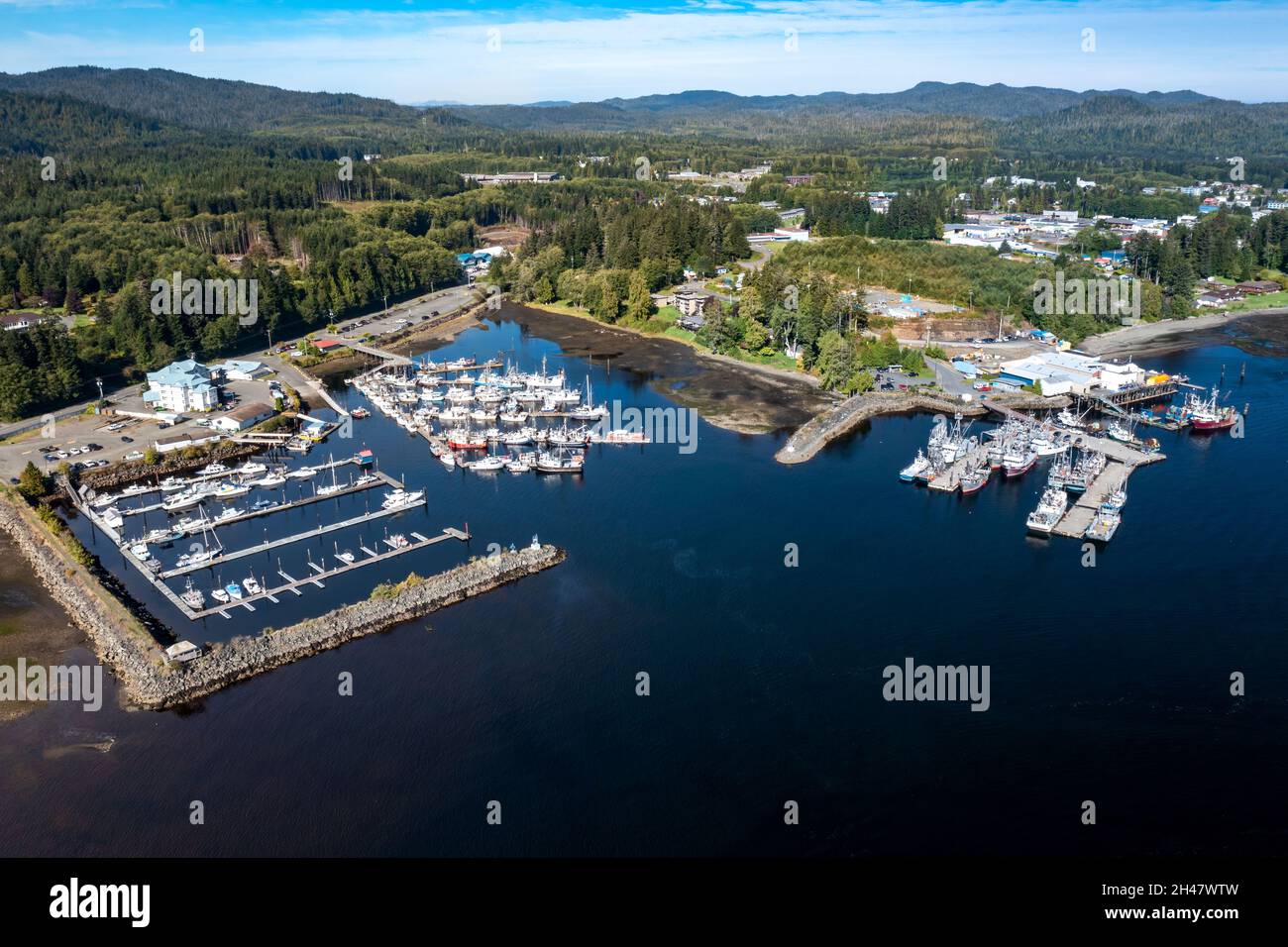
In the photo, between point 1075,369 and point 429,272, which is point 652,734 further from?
point 429,272

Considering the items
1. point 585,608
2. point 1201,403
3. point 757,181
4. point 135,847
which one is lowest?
point 135,847

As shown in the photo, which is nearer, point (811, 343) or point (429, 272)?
point (811, 343)

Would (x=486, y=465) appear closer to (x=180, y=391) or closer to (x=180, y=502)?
(x=180, y=502)

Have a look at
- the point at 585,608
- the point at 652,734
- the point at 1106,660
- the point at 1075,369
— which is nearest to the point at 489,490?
the point at 585,608

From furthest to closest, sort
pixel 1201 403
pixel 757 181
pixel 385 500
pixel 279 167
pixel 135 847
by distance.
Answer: pixel 757 181 < pixel 279 167 < pixel 1201 403 < pixel 385 500 < pixel 135 847

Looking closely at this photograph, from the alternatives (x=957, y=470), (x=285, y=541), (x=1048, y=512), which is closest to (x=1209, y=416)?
(x=957, y=470)

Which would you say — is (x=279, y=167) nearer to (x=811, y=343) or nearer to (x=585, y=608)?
(x=811, y=343)

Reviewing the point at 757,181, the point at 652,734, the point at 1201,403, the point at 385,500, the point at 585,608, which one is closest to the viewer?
the point at 652,734

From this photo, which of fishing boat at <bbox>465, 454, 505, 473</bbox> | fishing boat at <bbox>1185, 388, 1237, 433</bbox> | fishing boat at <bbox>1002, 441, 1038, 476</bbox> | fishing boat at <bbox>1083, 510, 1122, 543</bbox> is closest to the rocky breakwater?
fishing boat at <bbox>465, 454, 505, 473</bbox>

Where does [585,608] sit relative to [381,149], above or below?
below

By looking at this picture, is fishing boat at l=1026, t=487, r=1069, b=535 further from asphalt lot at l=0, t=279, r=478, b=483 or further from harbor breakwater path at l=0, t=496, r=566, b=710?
asphalt lot at l=0, t=279, r=478, b=483
